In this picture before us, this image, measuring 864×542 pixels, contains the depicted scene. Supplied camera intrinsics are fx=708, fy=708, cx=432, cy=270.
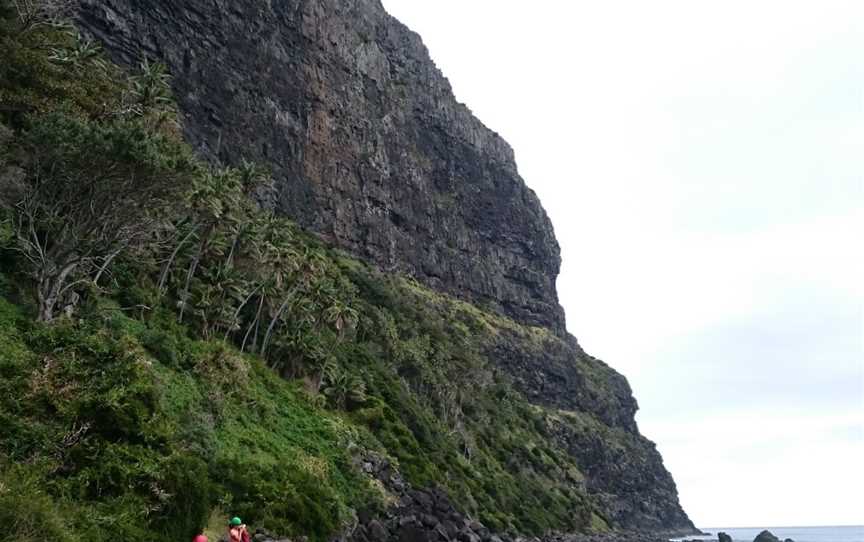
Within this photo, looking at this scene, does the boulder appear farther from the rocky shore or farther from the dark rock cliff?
the dark rock cliff

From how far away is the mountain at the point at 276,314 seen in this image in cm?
2727

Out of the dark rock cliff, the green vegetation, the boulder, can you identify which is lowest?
the boulder

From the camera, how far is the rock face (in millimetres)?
103500

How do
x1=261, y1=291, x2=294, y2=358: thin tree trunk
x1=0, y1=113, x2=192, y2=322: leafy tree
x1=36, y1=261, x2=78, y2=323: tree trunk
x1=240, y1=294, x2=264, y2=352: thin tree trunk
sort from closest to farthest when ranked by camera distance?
x1=36, y1=261, x2=78, y2=323: tree trunk < x1=0, y1=113, x2=192, y2=322: leafy tree < x1=240, y1=294, x2=264, y2=352: thin tree trunk < x1=261, y1=291, x2=294, y2=358: thin tree trunk

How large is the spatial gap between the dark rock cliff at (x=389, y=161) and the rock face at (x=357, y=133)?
0.99ft

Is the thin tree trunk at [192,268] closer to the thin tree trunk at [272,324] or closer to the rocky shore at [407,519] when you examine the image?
the thin tree trunk at [272,324]

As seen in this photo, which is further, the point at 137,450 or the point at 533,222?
the point at 533,222

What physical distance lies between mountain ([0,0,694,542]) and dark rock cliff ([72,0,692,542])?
0.54m

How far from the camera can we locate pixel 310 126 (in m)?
121

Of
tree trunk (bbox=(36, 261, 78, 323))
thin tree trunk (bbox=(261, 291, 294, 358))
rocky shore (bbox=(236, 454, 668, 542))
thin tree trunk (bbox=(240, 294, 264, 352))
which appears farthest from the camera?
thin tree trunk (bbox=(261, 291, 294, 358))

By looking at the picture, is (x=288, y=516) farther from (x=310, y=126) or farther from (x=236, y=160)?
(x=310, y=126)

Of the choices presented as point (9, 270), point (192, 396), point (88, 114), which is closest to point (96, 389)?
point (192, 396)

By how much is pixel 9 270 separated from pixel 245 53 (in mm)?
83130

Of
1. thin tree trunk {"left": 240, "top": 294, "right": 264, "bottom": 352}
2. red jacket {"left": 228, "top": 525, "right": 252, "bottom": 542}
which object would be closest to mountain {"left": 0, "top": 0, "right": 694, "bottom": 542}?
thin tree trunk {"left": 240, "top": 294, "right": 264, "bottom": 352}
